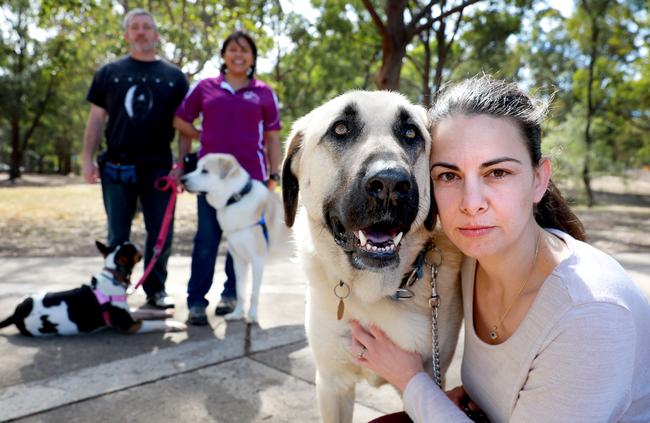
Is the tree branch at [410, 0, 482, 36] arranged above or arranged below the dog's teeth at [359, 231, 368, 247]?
above

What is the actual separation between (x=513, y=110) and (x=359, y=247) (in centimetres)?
75

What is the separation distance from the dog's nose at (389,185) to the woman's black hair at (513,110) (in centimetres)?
32

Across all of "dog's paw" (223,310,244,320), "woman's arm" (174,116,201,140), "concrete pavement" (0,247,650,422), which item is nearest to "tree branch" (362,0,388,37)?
"woman's arm" (174,116,201,140)

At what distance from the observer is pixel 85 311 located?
341 cm

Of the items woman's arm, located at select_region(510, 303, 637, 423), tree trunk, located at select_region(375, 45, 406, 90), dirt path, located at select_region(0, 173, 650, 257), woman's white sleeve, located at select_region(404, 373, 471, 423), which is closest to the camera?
woman's arm, located at select_region(510, 303, 637, 423)

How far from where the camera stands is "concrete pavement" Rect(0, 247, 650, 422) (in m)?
2.40

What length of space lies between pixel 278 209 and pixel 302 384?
5.75 ft

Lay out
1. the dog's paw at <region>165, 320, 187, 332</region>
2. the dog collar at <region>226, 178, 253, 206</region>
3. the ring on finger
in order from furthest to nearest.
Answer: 1. the dog collar at <region>226, 178, 253, 206</region>
2. the dog's paw at <region>165, 320, 187, 332</region>
3. the ring on finger

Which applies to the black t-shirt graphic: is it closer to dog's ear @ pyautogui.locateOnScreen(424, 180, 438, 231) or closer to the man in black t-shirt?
the man in black t-shirt

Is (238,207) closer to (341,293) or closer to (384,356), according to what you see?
(341,293)

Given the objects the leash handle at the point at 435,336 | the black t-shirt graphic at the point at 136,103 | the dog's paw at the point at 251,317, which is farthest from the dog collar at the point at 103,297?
the leash handle at the point at 435,336

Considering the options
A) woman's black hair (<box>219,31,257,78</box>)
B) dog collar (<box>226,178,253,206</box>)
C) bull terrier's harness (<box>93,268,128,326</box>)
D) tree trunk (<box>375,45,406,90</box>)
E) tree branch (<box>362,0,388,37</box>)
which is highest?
tree branch (<box>362,0,388,37</box>)

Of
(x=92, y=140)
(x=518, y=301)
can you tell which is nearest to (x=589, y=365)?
(x=518, y=301)

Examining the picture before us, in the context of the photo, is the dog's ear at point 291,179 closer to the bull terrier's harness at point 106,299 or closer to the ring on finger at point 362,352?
the ring on finger at point 362,352
